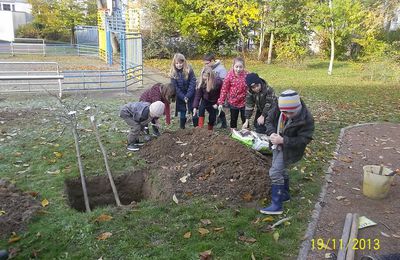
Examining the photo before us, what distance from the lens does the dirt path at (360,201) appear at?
4039 millimetres

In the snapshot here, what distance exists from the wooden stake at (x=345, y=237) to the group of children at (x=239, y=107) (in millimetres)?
759

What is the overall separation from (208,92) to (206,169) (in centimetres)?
230

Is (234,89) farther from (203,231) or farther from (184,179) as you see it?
(203,231)

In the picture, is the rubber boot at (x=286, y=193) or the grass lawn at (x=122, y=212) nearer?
the grass lawn at (x=122, y=212)

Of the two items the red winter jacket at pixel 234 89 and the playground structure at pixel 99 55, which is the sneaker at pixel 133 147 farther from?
the playground structure at pixel 99 55

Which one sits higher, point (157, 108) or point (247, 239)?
point (157, 108)

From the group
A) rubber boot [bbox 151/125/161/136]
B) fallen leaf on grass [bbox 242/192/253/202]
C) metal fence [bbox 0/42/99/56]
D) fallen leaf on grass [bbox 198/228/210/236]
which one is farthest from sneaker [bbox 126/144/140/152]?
metal fence [bbox 0/42/99/56]

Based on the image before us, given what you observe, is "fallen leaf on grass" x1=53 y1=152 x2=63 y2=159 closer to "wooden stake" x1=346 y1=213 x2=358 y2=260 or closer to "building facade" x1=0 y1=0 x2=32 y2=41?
"wooden stake" x1=346 y1=213 x2=358 y2=260

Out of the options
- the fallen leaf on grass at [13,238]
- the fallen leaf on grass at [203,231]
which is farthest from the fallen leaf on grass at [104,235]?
the fallen leaf on grass at [203,231]

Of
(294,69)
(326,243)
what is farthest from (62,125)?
(294,69)

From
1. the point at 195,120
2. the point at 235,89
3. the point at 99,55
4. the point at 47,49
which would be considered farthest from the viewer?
the point at 47,49

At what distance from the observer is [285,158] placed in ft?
14.8

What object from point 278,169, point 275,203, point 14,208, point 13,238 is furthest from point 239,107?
point 13,238

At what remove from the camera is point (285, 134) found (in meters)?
4.40
